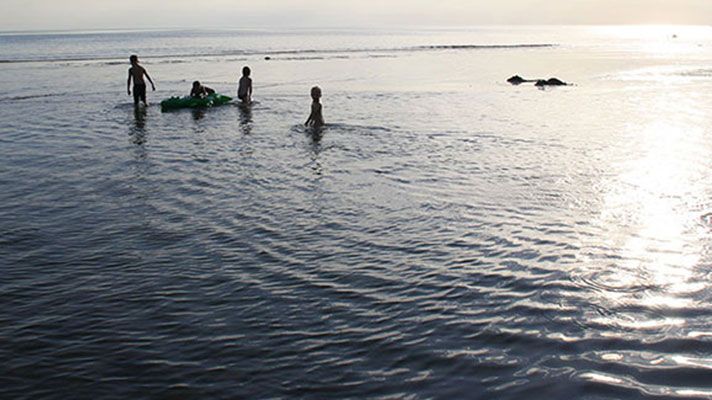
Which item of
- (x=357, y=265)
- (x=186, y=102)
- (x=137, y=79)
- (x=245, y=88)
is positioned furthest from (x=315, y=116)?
(x=357, y=265)

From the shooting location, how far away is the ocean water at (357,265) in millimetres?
5387

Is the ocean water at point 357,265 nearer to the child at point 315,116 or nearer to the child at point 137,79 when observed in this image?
the child at point 315,116

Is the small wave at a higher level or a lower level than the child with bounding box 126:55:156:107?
lower

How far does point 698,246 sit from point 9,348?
7.81m

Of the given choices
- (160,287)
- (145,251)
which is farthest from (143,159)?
(160,287)

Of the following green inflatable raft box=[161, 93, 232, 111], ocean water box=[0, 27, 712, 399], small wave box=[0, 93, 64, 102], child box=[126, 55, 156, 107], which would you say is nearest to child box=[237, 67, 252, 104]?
green inflatable raft box=[161, 93, 232, 111]

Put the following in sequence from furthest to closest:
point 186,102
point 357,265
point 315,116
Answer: point 186,102, point 315,116, point 357,265

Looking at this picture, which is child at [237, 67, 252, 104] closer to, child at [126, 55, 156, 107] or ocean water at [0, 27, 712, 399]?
child at [126, 55, 156, 107]

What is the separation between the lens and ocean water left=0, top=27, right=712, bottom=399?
5387 mm

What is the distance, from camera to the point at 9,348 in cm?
584

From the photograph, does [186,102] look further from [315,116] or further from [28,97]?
[28,97]

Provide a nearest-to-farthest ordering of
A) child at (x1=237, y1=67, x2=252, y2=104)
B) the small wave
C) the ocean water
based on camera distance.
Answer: the ocean water
child at (x1=237, y1=67, x2=252, y2=104)
the small wave

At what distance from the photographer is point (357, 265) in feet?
25.8

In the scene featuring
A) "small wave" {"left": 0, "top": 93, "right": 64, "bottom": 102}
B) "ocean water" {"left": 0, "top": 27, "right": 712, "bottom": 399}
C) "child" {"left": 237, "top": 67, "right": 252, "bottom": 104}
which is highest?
"child" {"left": 237, "top": 67, "right": 252, "bottom": 104}
